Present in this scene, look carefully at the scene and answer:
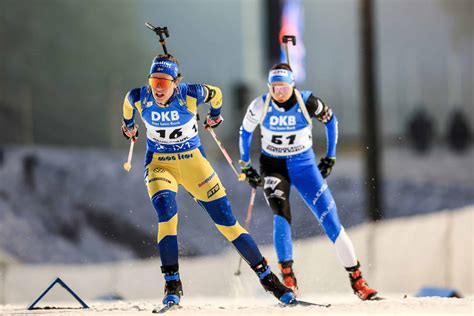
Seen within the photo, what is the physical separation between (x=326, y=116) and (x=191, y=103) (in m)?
1.39

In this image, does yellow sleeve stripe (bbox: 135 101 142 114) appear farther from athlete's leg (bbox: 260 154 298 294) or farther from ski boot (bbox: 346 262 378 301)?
ski boot (bbox: 346 262 378 301)

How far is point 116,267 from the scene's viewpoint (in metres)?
18.6

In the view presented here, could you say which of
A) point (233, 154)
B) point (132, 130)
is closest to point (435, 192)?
point (233, 154)

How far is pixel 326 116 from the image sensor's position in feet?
36.1

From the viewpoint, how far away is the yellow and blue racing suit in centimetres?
1038

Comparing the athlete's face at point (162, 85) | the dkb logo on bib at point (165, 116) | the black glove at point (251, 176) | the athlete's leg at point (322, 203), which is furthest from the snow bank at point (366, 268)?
the athlete's face at point (162, 85)

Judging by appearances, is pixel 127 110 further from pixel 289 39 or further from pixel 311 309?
pixel 311 309

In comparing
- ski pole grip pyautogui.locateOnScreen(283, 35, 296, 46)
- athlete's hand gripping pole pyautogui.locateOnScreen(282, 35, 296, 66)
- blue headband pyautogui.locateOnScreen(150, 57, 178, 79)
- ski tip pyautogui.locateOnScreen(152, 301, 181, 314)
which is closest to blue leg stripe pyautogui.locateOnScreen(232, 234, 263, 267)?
ski tip pyautogui.locateOnScreen(152, 301, 181, 314)

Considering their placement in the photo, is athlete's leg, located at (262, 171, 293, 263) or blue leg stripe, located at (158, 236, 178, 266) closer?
blue leg stripe, located at (158, 236, 178, 266)

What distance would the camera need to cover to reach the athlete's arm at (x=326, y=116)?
10914 millimetres

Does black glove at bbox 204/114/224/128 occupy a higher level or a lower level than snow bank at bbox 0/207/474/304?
higher

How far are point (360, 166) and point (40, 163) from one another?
6500 mm

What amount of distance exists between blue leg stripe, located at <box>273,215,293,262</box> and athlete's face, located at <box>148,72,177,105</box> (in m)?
1.65

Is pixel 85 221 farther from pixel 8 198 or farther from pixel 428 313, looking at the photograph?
pixel 428 313
